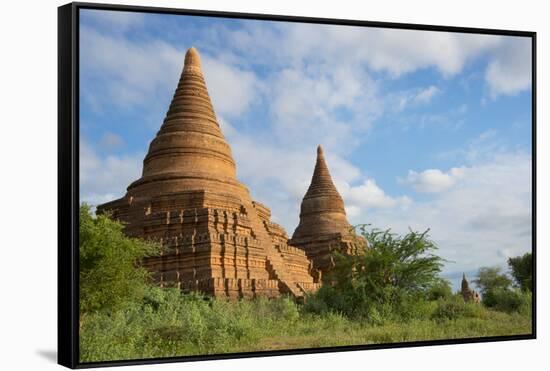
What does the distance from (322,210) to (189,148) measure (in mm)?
8557

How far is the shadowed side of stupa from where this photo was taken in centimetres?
1938

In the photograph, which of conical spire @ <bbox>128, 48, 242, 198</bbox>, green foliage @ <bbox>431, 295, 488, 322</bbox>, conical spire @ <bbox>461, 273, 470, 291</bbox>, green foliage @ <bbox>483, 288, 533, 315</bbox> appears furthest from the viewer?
conical spire @ <bbox>128, 48, 242, 198</bbox>

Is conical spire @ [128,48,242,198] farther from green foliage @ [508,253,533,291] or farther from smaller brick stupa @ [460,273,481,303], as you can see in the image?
green foliage @ [508,253,533,291]

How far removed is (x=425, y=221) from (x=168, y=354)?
7532 mm

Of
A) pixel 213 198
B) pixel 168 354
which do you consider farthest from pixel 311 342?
pixel 213 198

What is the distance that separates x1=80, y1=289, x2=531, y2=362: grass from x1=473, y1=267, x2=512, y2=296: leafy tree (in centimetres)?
156

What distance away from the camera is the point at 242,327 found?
15.1 m

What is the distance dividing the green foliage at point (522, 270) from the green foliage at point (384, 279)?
169 cm

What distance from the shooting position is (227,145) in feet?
72.4

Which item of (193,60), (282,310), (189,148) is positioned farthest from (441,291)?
(193,60)

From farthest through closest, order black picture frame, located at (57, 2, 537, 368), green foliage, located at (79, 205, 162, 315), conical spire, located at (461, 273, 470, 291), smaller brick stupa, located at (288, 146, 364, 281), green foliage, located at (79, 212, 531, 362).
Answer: smaller brick stupa, located at (288, 146, 364, 281)
conical spire, located at (461, 273, 470, 291)
green foliage, located at (79, 205, 162, 315)
green foliage, located at (79, 212, 531, 362)
black picture frame, located at (57, 2, 537, 368)

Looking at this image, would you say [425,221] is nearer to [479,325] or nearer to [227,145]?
[479,325]

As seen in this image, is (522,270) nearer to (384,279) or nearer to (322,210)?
(384,279)

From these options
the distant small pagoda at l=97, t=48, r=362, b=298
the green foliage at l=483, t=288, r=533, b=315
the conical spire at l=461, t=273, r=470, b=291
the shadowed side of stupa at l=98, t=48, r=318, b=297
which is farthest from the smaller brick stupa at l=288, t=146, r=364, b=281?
the green foliage at l=483, t=288, r=533, b=315
